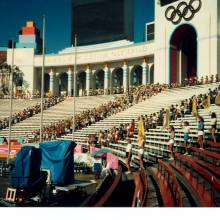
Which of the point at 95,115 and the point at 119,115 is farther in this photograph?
the point at 95,115

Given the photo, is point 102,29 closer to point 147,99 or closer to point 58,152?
point 147,99

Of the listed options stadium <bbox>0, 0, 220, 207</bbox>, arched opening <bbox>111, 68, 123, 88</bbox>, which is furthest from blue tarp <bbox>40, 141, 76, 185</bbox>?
arched opening <bbox>111, 68, 123, 88</bbox>

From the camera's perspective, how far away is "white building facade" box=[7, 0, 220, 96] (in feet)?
73.4

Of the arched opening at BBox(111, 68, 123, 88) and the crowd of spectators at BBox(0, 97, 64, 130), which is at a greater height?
the arched opening at BBox(111, 68, 123, 88)

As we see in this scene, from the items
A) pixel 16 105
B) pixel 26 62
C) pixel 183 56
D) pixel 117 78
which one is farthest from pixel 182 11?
pixel 26 62

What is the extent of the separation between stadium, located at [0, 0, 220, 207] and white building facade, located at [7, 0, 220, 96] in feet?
0.21

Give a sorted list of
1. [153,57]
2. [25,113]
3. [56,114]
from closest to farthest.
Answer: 1. [56,114]
2. [25,113]
3. [153,57]

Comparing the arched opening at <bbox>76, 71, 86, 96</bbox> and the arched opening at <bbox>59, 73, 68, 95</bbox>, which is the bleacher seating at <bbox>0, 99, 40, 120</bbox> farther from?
the arched opening at <bbox>76, 71, 86, 96</bbox>

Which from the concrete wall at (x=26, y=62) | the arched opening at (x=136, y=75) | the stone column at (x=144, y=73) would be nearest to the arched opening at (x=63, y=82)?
the concrete wall at (x=26, y=62)

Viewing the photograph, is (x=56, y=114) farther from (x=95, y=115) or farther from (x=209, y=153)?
(x=209, y=153)

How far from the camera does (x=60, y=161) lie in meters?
8.95

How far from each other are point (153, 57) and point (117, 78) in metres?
5.02

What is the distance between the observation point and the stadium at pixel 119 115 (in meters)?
7.56

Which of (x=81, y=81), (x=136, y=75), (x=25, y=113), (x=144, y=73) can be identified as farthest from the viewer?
(x=81, y=81)
